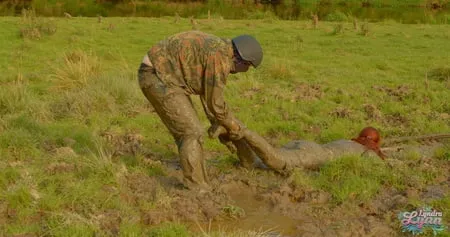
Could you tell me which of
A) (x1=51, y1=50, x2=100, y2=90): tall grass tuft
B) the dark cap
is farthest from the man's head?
(x1=51, y1=50, x2=100, y2=90): tall grass tuft

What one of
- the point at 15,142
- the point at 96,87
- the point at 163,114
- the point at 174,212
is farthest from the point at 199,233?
the point at 96,87

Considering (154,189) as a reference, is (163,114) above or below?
above

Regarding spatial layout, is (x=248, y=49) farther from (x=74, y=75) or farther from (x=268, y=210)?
(x=74, y=75)

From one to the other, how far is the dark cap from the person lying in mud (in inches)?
34.2

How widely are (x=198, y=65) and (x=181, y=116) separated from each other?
49 centimetres

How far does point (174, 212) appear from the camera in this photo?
4.99 meters

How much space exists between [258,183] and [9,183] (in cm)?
237

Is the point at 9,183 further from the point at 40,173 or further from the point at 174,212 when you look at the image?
the point at 174,212

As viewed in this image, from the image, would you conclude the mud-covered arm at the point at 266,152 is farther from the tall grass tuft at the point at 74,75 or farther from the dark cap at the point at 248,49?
the tall grass tuft at the point at 74,75

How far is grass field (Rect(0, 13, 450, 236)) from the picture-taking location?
16.5ft

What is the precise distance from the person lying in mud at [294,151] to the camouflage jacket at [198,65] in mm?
552

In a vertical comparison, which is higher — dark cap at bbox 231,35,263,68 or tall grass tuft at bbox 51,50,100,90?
dark cap at bbox 231,35,263,68

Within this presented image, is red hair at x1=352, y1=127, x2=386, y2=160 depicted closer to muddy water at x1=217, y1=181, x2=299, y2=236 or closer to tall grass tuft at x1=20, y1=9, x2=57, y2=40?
muddy water at x1=217, y1=181, x2=299, y2=236

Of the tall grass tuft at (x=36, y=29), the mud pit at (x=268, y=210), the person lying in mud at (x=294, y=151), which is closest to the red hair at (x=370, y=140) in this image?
the person lying in mud at (x=294, y=151)
